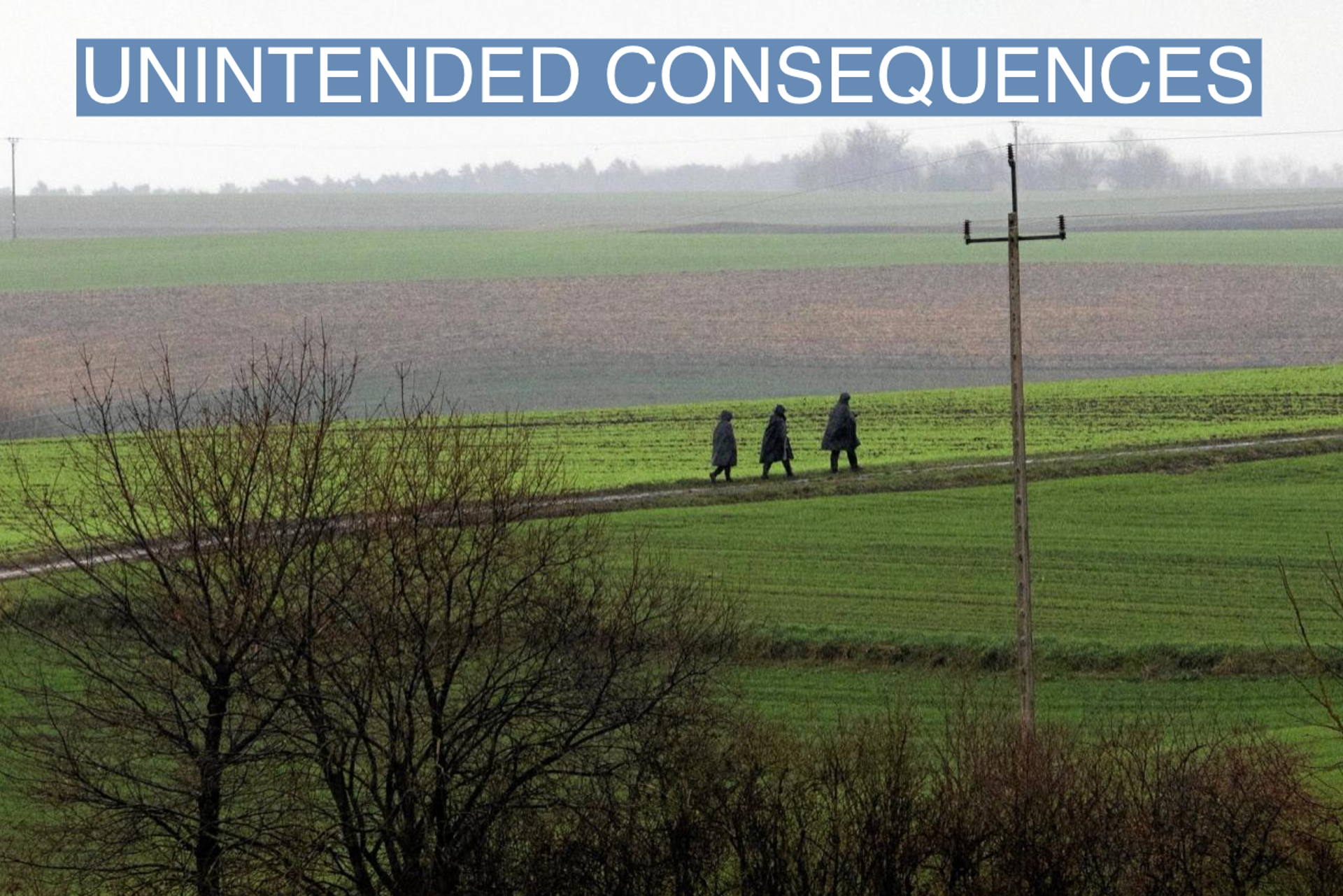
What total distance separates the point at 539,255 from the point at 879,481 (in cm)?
5793

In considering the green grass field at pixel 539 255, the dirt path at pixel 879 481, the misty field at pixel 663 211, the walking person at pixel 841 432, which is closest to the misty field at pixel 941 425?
the dirt path at pixel 879 481

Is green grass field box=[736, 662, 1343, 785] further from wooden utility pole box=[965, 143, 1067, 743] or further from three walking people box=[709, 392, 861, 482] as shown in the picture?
three walking people box=[709, 392, 861, 482]

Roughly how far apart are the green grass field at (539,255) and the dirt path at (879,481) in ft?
142

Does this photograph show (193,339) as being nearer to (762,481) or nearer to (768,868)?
(762,481)

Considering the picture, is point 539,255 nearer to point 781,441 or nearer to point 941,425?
point 941,425

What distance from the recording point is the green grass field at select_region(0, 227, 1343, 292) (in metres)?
87.9

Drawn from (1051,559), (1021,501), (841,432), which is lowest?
(1051,559)

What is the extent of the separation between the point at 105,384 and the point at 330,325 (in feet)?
37.0

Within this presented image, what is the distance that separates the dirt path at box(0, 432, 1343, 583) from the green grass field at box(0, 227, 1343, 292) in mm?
43252

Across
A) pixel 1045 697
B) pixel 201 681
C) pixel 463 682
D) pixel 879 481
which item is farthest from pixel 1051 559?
pixel 201 681

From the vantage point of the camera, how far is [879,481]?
132 feet

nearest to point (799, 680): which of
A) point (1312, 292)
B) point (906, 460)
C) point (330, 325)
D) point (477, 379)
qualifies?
point (906, 460)

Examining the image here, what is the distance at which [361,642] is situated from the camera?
20.4 metres

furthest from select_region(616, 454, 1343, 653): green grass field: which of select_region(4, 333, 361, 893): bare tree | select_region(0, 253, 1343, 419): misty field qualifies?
select_region(0, 253, 1343, 419): misty field
